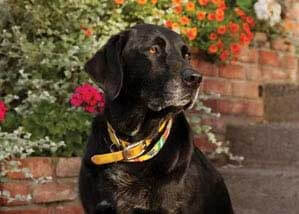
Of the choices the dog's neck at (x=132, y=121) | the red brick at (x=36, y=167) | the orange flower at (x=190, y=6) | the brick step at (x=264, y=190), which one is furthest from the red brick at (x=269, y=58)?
the dog's neck at (x=132, y=121)

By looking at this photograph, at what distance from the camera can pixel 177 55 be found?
281 cm

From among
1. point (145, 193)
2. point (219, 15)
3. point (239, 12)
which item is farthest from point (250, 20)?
point (145, 193)

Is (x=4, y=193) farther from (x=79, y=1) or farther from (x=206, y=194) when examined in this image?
(x=79, y=1)

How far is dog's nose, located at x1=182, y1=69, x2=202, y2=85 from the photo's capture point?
264 cm

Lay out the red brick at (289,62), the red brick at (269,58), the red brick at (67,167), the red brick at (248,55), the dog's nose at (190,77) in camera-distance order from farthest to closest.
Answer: the red brick at (289,62) → the red brick at (269,58) → the red brick at (248,55) → the red brick at (67,167) → the dog's nose at (190,77)

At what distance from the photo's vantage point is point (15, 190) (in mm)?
3414

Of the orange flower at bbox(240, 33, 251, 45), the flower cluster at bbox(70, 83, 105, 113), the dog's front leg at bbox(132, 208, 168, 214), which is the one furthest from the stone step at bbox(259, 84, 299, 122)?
the dog's front leg at bbox(132, 208, 168, 214)

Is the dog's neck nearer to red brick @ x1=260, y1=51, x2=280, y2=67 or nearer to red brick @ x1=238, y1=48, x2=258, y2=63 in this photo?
red brick @ x1=238, y1=48, x2=258, y2=63

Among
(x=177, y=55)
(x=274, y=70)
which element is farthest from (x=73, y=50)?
(x=274, y=70)

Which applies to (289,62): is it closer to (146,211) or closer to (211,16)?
(211,16)

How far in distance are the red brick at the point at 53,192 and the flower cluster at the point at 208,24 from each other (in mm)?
1325

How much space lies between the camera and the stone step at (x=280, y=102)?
4.75 meters

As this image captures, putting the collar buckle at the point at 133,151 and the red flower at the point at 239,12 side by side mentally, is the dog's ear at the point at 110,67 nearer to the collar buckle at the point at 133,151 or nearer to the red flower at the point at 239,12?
the collar buckle at the point at 133,151

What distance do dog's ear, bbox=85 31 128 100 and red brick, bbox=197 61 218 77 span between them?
5.60 ft
